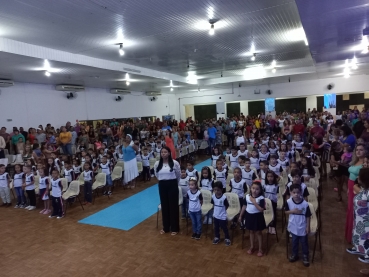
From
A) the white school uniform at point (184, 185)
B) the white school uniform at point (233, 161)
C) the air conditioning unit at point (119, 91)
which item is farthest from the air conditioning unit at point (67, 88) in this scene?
the white school uniform at point (184, 185)

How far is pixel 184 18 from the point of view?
541 cm

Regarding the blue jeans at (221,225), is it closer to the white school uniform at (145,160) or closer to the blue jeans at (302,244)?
the blue jeans at (302,244)

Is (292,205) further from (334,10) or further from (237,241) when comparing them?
(334,10)

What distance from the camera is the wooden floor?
341 cm

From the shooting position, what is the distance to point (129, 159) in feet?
23.5

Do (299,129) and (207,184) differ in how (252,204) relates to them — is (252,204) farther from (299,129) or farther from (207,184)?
(299,129)

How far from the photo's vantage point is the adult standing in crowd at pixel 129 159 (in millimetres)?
6961

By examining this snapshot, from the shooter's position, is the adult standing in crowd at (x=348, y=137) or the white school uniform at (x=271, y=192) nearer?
the white school uniform at (x=271, y=192)

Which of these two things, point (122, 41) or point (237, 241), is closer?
point (237, 241)

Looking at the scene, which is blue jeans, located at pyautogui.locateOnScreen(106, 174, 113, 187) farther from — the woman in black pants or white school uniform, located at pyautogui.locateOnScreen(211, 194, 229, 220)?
white school uniform, located at pyautogui.locateOnScreen(211, 194, 229, 220)

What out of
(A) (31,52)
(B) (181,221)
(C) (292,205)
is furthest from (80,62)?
(C) (292,205)

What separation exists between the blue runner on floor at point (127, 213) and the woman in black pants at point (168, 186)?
862 millimetres

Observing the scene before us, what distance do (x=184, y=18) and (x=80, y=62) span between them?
420 centimetres

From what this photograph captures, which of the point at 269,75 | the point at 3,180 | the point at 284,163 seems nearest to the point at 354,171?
the point at 284,163
